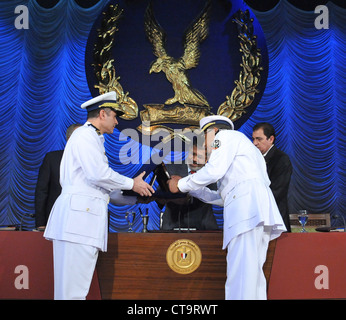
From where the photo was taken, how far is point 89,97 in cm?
658

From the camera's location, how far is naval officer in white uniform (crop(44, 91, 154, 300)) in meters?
2.62

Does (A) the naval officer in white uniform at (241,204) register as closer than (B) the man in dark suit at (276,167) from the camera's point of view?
Yes

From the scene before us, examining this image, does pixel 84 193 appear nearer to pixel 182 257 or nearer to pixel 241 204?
pixel 182 257

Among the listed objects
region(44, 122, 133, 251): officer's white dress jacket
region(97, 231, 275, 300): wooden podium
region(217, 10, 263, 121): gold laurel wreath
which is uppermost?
region(217, 10, 263, 121): gold laurel wreath

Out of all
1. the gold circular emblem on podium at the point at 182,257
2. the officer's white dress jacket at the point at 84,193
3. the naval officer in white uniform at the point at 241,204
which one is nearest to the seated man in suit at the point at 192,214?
the naval officer in white uniform at the point at 241,204

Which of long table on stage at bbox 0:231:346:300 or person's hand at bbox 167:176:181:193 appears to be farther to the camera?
person's hand at bbox 167:176:181:193

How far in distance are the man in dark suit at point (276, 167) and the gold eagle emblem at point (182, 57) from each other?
2207 mm

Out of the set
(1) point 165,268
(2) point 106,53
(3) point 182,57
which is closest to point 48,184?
(1) point 165,268

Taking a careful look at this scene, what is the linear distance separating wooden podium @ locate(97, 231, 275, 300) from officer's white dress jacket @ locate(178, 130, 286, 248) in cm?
30

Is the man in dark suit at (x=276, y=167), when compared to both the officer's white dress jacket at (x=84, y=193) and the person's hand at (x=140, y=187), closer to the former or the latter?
the person's hand at (x=140, y=187)

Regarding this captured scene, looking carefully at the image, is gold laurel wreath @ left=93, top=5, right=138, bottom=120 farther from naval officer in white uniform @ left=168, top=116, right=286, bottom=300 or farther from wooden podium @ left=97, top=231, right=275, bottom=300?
wooden podium @ left=97, top=231, right=275, bottom=300

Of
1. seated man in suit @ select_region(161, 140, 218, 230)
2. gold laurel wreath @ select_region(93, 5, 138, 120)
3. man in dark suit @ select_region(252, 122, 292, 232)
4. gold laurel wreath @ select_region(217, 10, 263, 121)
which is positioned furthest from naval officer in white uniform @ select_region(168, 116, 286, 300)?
gold laurel wreath @ select_region(93, 5, 138, 120)

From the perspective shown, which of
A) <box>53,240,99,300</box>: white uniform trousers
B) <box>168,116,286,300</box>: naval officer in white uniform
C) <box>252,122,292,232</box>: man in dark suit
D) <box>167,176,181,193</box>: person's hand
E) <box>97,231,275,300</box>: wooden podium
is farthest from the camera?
<box>252,122,292,232</box>: man in dark suit

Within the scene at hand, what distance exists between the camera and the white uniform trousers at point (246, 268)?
8.73 ft
